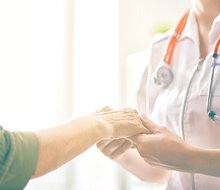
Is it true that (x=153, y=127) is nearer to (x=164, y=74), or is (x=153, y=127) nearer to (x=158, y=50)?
(x=164, y=74)

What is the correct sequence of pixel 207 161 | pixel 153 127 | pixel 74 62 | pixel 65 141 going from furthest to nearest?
1. pixel 74 62
2. pixel 153 127
3. pixel 207 161
4. pixel 65 141

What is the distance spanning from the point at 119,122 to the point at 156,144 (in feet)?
0.39

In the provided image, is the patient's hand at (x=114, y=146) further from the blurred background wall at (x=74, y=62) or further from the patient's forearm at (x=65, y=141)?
the blurred background wall at (x=74, y=62)

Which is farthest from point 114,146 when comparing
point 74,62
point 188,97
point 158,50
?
point 74,62

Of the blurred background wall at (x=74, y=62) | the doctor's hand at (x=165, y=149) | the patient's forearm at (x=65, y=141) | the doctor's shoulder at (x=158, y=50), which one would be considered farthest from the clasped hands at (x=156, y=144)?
the blurred background wall at (x=74, y=62)

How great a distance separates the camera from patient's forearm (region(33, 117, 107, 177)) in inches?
33.0

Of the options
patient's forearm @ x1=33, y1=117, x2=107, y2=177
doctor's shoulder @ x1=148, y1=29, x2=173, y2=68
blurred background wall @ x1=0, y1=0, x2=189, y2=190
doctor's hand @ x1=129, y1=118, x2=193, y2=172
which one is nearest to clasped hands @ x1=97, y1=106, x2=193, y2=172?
doctor's hand @ x1=129, y1=118, x2=193, y2=172

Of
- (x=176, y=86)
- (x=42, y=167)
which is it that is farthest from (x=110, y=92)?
(x=42, y=167)

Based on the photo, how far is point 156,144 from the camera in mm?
1132

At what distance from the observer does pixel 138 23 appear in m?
2.42

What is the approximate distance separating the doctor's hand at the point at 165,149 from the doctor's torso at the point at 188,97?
3.9 inches

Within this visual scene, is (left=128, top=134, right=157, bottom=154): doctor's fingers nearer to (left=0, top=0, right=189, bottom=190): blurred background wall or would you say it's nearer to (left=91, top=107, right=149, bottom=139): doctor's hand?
(left=91, top=107, right=149, bottom=139): doctor's hand

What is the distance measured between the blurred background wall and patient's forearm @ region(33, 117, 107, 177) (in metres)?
1.11

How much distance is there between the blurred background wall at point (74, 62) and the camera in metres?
2.14
